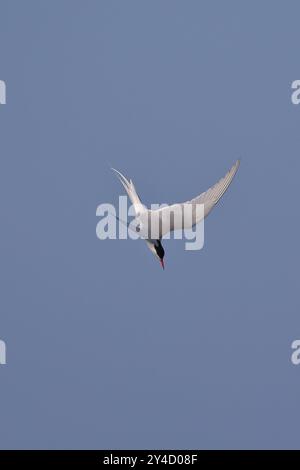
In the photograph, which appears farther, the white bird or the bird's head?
the bird's head

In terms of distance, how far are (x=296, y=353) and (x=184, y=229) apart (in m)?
3.58

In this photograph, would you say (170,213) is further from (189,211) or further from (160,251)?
(160,251)

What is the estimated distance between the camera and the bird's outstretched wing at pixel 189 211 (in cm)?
1728

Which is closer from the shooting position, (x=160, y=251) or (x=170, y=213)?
(x=170, y=213)

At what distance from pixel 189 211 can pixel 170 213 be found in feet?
1.07

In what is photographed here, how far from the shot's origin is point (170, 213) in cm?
1805

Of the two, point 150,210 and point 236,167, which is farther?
point 150,210

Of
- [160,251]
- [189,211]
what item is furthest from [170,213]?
[160,251]

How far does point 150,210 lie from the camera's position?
1830 cm

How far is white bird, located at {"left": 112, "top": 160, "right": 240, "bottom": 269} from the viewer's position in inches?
683
